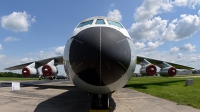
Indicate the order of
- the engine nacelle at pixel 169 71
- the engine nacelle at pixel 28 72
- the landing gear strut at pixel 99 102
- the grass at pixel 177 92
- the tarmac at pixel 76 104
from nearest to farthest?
1. the landing gear strut at pixel 99 102
2. the tarmac at pixel 76 104
3. the grass at pixel 177 92
4. the engine nacelle at pixel 28 72
5. the engine nacelle at pixel 169 71

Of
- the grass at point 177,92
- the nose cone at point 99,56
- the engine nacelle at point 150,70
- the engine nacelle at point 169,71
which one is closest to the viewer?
the nose cone at point 99,56

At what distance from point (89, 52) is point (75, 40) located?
0.82 meters

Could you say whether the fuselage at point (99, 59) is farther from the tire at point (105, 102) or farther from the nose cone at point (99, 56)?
the tire at point (105, 102)

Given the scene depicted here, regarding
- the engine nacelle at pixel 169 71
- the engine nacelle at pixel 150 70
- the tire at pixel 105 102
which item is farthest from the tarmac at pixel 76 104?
the engine nacelle at pixel 169 71

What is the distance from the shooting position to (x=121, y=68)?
5016 millimetres

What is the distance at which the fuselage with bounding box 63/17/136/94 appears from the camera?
468 centimetres

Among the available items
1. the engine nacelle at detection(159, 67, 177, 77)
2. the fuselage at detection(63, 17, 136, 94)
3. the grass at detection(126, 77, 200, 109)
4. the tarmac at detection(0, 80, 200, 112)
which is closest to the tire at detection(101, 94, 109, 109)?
the fuselage at detection(63, 17, 136, 94)

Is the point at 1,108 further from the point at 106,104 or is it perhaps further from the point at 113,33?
the point at 113,33

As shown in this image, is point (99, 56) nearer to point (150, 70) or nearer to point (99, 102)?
point (99, 102)

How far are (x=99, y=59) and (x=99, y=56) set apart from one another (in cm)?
8

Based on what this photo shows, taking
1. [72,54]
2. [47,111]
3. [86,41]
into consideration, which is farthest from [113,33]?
[47,111]

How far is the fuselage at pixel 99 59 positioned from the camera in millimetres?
4680

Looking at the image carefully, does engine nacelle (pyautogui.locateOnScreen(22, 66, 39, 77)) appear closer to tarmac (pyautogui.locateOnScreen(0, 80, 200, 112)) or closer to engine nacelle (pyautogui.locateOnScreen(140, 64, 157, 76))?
tarmac (pyautogui.locateOnScreen(0, 80, 200, 112))

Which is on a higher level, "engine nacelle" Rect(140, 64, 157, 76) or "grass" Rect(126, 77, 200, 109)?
"engine nacelle" Rect(140, 64, 157, 76)
